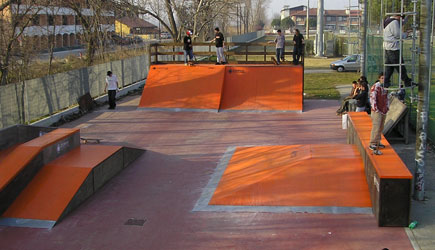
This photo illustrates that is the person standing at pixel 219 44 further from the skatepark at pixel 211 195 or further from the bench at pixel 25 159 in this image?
the bench at pixel 25 159

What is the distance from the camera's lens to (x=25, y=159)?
9.68m

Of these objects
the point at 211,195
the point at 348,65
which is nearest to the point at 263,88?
the point at 211,195

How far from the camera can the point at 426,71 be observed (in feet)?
29.1

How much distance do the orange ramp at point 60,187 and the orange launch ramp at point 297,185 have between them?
7.79 ft

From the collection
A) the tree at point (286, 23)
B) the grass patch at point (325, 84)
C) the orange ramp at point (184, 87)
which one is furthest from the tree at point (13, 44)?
the tree at point (286, 23)

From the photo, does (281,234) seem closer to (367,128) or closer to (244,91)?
(367,128)

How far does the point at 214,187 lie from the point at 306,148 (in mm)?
2504

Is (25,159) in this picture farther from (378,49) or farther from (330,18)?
(330,18)

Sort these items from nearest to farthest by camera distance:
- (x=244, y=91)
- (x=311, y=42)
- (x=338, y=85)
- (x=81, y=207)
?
(x=81, y=207) → (x=244, y=91) → (x=338, y=85) → (x=311, y=42)

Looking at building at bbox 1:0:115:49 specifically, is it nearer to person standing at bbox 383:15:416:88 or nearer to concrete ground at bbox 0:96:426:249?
concrete ground at bbox 0:96:426:249

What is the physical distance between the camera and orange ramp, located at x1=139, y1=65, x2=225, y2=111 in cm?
1952

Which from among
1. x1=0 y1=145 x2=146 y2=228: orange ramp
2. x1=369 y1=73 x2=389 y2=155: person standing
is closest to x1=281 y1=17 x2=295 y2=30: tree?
x1=0 y1=145 x2=146 y2=228: orange ramp

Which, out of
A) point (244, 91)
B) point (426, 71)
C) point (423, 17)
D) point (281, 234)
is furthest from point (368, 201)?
point (244, 91)

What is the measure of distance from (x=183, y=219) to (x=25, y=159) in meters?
3.62
